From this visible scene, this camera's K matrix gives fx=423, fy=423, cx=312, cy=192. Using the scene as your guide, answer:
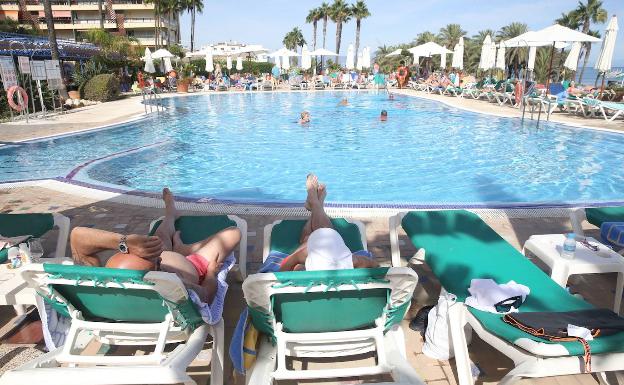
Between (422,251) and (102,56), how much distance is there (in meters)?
21.6

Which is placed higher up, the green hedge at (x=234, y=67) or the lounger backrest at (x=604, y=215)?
the green hedge at (x=234, y=67)

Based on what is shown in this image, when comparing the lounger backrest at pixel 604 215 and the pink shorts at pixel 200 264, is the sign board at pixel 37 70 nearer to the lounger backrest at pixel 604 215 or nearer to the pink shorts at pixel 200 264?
the pink shorts at pixel 200 264

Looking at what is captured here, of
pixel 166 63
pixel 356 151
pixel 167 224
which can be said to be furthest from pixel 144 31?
pixel 167 224

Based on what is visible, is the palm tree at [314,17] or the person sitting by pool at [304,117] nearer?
the person sitting by pool at [304,117]

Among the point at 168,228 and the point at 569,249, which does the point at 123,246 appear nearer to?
the point at 168,228

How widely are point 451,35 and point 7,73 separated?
42.0m

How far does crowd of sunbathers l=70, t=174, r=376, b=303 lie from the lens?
6.97ft

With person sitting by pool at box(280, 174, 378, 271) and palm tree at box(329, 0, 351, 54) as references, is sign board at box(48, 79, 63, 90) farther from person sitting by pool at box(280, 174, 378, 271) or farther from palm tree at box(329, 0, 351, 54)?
palm tree at box(329, 0, 351, 54)

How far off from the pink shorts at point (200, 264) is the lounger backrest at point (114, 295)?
454 millimetres

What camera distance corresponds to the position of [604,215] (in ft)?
11.1

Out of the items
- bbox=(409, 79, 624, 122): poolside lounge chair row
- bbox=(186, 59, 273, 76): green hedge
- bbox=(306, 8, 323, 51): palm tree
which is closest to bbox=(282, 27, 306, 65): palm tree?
bbox=(306, 8, 323, 51): palm tree

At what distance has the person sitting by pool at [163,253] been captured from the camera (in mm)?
2119

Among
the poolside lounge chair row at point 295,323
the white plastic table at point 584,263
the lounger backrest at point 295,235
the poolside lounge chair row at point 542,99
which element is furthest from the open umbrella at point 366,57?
the poolside lounge chair row at point 295,323

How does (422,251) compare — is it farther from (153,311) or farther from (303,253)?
(153,311)
